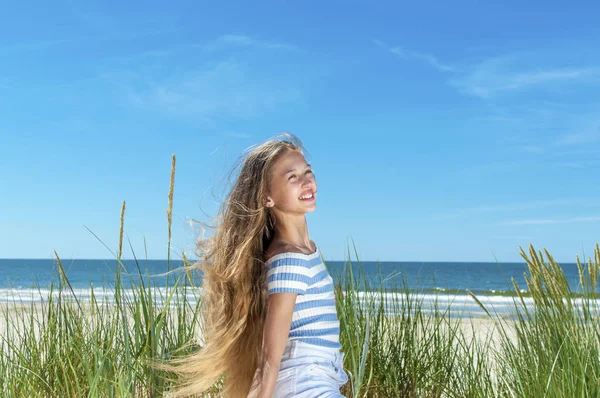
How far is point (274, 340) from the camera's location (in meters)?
1.72

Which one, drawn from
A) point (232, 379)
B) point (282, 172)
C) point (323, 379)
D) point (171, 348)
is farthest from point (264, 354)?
point (171, 348)

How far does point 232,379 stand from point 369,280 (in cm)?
127

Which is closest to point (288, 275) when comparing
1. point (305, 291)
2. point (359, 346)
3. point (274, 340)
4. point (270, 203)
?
point (305, 291)

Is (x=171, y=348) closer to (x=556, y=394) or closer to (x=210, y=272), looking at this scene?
(x=210, y=272)

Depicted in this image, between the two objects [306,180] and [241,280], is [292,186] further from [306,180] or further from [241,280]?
[241,280]

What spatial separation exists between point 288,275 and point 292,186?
34 cm

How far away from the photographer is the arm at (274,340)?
171 centimetres

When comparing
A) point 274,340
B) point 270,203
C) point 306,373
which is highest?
point 270,203

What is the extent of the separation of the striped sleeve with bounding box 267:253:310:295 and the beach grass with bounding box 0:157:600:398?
0.29 m

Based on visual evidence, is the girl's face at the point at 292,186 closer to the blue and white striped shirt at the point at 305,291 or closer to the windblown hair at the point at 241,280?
the windblown hair at the point at 241,280

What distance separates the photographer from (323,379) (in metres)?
1.78

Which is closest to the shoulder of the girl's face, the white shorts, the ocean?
the girl's face

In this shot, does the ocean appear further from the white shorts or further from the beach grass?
the white shorts

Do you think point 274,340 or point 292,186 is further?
point 292,186
